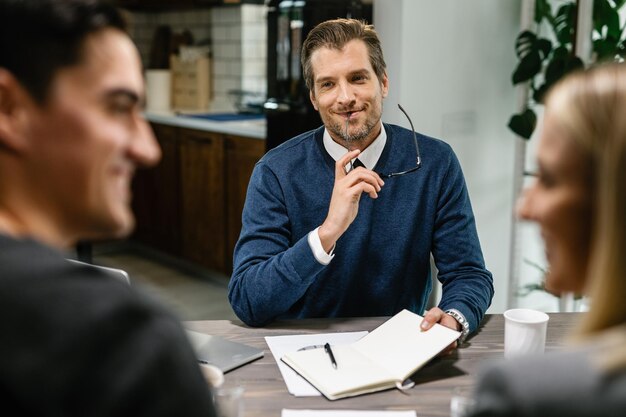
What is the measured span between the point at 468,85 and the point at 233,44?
2.08m

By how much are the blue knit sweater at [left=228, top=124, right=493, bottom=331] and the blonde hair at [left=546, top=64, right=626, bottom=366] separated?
101cm

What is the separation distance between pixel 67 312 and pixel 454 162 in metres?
1.42

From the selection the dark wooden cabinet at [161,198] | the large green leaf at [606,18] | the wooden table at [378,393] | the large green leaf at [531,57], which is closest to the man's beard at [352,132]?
the wooden table at [378,393]

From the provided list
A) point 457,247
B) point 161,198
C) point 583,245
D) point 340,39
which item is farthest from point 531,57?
Result: point 161,198

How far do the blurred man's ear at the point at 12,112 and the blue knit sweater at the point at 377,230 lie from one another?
104 centimetres

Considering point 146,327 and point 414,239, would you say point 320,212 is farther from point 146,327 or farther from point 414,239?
point 146,327

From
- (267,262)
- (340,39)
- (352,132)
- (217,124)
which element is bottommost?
(267,262)

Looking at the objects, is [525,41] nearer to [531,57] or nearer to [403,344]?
[531,57]

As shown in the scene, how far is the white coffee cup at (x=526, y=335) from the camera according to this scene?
1352mm

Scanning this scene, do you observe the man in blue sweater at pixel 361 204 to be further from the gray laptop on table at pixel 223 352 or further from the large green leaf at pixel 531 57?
the large green leaf at pixel 531 57

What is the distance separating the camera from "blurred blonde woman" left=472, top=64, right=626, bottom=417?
603mm

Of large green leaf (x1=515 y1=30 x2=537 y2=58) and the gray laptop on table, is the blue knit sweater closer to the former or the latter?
the gray laptop on table

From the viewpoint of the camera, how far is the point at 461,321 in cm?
149

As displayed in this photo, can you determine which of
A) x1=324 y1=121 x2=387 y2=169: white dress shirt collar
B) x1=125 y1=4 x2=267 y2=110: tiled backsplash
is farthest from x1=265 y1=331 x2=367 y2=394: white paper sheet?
x1=125 y1=4 x2=267 y2=110: tiled backsplash
